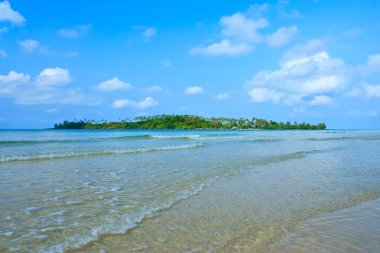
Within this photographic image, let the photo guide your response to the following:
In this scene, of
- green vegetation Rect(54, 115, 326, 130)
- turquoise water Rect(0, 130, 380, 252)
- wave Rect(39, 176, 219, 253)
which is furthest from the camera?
green vegetation Rect(54, 115, 326, 130)

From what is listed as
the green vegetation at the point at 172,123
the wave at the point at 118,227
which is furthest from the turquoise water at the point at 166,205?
the green vegetation at the point at 172,123

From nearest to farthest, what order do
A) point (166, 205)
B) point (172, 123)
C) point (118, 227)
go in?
point (118, 227), point (166, 205), point (172, 123)

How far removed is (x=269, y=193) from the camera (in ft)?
26.3

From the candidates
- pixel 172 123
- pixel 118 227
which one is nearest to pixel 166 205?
pixel 118 227

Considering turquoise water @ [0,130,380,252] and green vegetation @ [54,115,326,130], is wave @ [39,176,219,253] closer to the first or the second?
turquoise water @ [0,130,380,252]

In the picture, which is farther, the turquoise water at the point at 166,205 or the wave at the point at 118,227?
the turquoise water at the point at 166,205

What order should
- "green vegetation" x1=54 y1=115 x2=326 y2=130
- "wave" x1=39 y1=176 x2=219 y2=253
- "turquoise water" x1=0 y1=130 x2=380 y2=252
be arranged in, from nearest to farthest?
"wave" x1=39 y1=176 x2=219 y2=253, "turquoise water" x1=0 y1=130 x2=380 y2=252, "green vegetation" x1=54 y1=115 x2=326 y2=130

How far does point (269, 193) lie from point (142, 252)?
15.8 feet

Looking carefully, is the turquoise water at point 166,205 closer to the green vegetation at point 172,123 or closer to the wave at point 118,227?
the wave at point 118,227

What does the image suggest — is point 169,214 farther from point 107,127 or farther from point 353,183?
point 107,127

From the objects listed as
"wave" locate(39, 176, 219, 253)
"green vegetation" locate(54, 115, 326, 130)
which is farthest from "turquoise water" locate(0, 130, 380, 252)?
"green vegetation" locate(54, 115, 326, 130)

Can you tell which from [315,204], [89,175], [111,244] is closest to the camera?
[111,244]

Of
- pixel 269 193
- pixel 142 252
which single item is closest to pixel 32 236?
pixel 142 252

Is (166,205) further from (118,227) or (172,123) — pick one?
(172,123)
